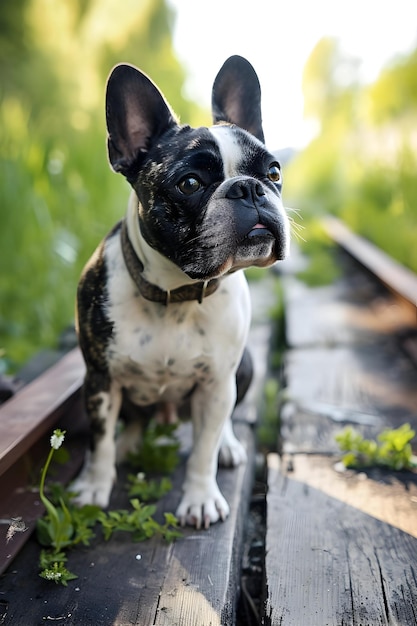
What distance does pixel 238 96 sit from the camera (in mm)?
2178

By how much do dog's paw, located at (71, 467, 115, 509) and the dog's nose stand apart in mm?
998

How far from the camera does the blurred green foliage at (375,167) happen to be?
19.1 feet

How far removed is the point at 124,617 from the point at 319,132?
16.4 metres

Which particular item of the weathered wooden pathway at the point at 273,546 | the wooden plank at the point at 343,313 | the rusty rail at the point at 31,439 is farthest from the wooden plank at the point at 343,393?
the rusty rail at the point at 31,439

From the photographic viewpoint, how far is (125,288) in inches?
79.0

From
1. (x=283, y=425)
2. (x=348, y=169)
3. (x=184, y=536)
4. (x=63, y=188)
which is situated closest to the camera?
(x=184, y=536)

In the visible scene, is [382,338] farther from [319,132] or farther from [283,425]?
[319,132]

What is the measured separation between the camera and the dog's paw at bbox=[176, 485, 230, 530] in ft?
6.61

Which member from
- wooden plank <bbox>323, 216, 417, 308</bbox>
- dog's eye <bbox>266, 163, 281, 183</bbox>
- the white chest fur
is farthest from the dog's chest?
wooden plank <bbox>323, 216, 417, 308</bbox>

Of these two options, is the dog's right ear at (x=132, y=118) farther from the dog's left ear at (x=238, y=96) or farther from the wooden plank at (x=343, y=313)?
the wooden plank at (x=343, y=313)

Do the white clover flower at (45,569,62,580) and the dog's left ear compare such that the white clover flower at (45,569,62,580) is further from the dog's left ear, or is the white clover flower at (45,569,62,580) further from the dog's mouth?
the dog's left ear

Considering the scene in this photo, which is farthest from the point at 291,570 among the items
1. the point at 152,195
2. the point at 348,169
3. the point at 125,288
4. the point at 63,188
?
the point at 348,169

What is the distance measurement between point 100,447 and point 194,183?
2.97ft

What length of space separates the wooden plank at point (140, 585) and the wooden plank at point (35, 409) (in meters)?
0.29
